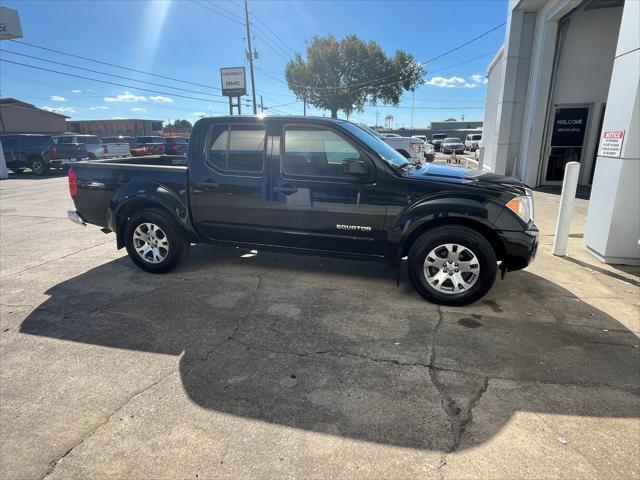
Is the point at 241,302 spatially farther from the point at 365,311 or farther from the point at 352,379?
the point at 352,379

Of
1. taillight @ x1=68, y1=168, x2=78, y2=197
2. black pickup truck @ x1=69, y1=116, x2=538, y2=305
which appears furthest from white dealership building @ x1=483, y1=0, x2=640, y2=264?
taillight @ x1=68, y1=168, x2=78, y2=197

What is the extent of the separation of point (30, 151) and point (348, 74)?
31837mm

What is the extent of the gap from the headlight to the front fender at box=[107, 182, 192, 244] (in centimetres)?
363

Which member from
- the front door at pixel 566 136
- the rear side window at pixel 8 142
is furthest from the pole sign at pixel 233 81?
the front door at pixel 566 136

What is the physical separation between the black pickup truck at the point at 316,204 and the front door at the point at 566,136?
1005 centimetres

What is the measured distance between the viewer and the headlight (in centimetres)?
388

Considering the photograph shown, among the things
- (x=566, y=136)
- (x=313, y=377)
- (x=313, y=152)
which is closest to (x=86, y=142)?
(x=313, y=152)

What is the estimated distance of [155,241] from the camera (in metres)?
4.97

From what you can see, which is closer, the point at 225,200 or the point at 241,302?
the point at 241,302

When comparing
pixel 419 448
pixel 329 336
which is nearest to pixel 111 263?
pixel 329 336

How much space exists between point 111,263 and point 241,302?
99.8 inches

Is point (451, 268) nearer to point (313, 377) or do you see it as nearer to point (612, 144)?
point (313, 377)

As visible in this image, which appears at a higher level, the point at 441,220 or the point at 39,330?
the point at 441,220

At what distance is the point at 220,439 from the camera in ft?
7.75
